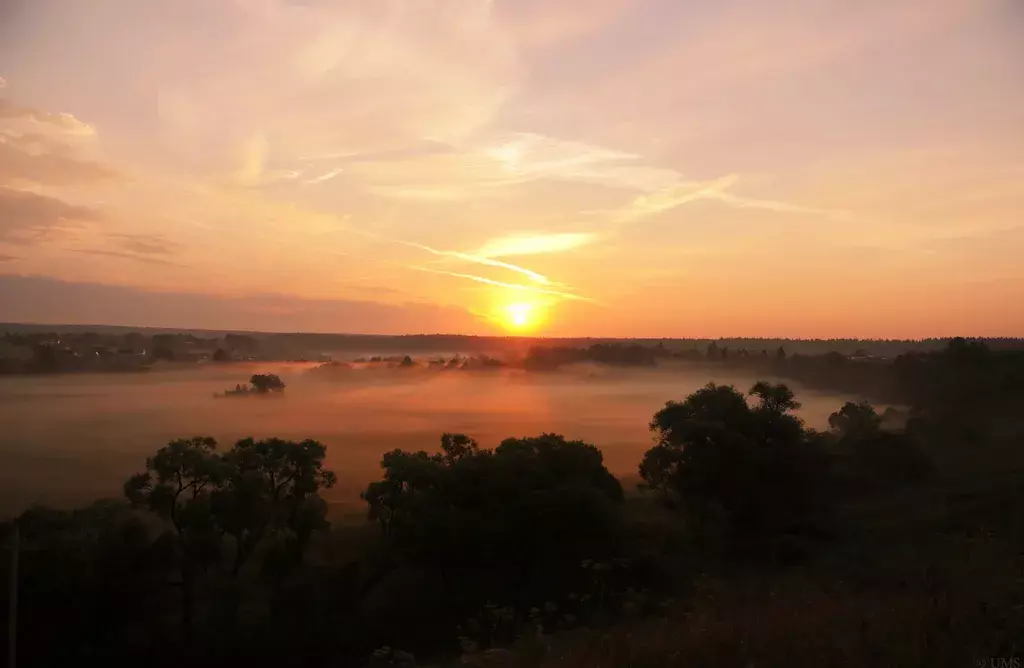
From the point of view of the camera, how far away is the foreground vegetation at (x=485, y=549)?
18750 millimetres

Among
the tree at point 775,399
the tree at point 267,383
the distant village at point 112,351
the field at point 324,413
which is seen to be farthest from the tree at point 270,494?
the tree at point 267,383

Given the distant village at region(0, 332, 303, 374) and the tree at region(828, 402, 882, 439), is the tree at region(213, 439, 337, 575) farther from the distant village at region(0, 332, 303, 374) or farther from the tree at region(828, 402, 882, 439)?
the distant village at region(0, 332, 303, 374)

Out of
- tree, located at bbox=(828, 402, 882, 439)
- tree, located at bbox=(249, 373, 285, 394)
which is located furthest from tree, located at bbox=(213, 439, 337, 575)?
tree, located at bbox=(249, 373, 285, 394)

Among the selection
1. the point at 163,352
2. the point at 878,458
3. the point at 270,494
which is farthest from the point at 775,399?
the point at 163,352

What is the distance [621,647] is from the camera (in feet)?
31.9

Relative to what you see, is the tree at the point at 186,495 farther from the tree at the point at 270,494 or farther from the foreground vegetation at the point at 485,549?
the tree at the point at 270,494

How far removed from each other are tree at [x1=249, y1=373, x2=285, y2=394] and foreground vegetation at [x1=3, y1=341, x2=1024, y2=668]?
70204 mm

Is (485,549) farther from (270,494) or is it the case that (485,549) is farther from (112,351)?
(112,351)

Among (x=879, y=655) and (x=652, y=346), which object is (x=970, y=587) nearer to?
(x=879, y=655)

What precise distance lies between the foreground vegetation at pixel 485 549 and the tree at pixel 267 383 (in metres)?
70.2

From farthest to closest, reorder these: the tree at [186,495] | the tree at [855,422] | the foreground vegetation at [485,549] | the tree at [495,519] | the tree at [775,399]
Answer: the tree at [855,422], the tree at [775,399], the tree at [186,495], the tree at [495,519], the foreground vegetation at [485,549]

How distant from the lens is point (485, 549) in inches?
1041

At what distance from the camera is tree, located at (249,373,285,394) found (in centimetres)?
10194

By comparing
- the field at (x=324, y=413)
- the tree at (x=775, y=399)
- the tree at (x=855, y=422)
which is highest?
the tree at (x=775, y=399)
